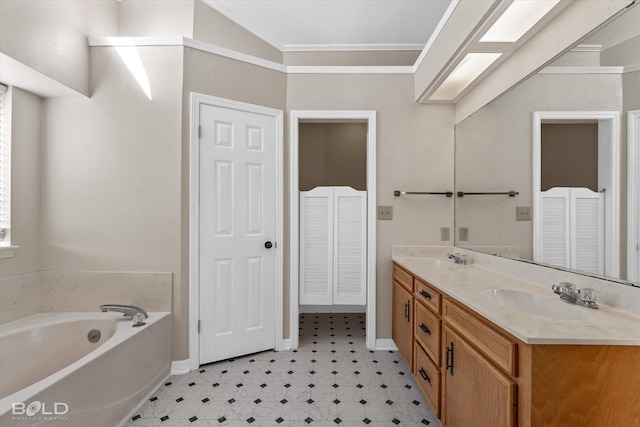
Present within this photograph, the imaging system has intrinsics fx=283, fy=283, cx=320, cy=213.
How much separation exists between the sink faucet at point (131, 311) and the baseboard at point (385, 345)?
1.88 meters

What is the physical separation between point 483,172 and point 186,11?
2.72 m

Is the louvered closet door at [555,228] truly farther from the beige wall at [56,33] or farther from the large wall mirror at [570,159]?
the beige wall at [56,33]

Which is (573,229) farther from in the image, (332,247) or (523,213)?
(332,247)

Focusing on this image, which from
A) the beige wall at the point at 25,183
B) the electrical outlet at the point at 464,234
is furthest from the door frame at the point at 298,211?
the beige wall at the point at 25,183

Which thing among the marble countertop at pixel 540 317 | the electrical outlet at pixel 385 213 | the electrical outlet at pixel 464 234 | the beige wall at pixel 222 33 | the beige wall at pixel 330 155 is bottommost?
the marble countertop at pixel 540 317

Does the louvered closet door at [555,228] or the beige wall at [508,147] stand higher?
the beige wall at [508,147]

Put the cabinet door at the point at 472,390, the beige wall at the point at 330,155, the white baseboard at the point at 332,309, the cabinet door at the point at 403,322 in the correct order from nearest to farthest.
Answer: the cabinet door at the point at 472,390 < the cabinet door at the point at 403,322 < the white baseboard at the point at 332,309 < the beige wall at the point at 330,155

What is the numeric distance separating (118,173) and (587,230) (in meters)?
2.89

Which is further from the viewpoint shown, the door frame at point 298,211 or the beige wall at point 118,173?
the door frame at point 298,211

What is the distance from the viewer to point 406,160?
256cm

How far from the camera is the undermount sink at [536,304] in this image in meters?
1.17

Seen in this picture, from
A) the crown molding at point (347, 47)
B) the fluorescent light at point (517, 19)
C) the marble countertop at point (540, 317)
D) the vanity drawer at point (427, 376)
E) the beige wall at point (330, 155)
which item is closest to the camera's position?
the marble countertop at point (540, 317)

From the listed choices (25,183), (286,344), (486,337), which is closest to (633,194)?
(486,337)

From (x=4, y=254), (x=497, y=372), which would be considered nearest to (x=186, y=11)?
(x=4, y=254)
